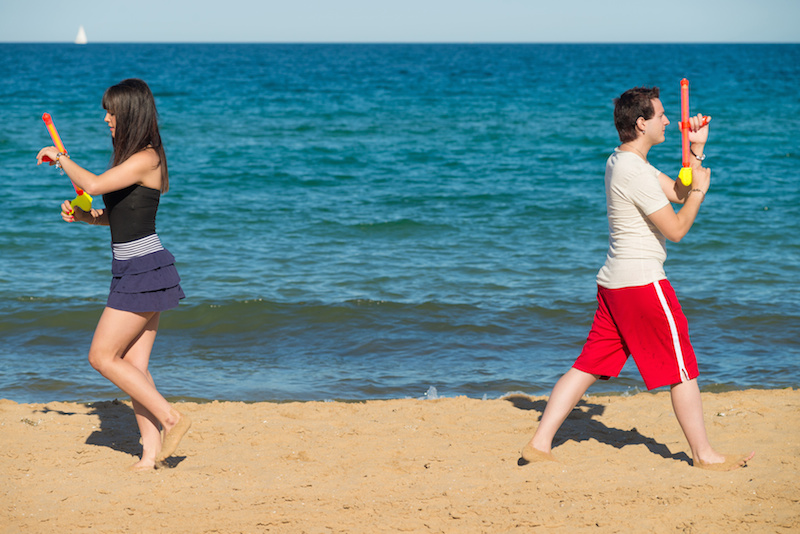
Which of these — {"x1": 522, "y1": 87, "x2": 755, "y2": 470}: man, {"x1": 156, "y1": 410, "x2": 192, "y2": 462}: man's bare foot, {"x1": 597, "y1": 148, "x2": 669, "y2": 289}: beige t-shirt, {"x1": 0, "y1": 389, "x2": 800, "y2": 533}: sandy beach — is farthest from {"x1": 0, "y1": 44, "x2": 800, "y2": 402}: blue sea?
{"x1": 597, "y1": 148, "x2": 669, "y2": 289}: beige t-shirt

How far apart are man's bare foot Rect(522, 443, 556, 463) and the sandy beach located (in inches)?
1.8

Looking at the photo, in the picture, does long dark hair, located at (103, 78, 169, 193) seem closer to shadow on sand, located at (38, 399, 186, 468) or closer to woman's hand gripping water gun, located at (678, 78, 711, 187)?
shadow on sand, located at (38, 399, 186, 468)

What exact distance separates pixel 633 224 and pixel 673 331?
21.2 inches

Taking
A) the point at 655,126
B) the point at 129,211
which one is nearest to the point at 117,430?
the point at 129,211

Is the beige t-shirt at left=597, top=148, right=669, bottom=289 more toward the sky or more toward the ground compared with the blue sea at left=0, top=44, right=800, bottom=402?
more toward the sky

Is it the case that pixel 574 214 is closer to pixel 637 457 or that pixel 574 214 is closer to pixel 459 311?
pixel 459 311

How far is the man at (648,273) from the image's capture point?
138 inches

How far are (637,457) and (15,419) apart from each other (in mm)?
3686

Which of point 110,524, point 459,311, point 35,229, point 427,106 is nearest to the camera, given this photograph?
point 110,524

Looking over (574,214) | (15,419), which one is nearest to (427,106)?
(574,214)

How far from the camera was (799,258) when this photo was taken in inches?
380

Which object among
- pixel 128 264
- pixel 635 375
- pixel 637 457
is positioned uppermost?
pixel 128 264

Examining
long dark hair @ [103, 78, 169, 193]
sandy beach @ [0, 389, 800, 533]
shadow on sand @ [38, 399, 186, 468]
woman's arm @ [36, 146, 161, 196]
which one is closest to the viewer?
sandy beach @ [0, 389, 800, 533]

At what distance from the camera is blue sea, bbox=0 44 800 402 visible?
6324mm
